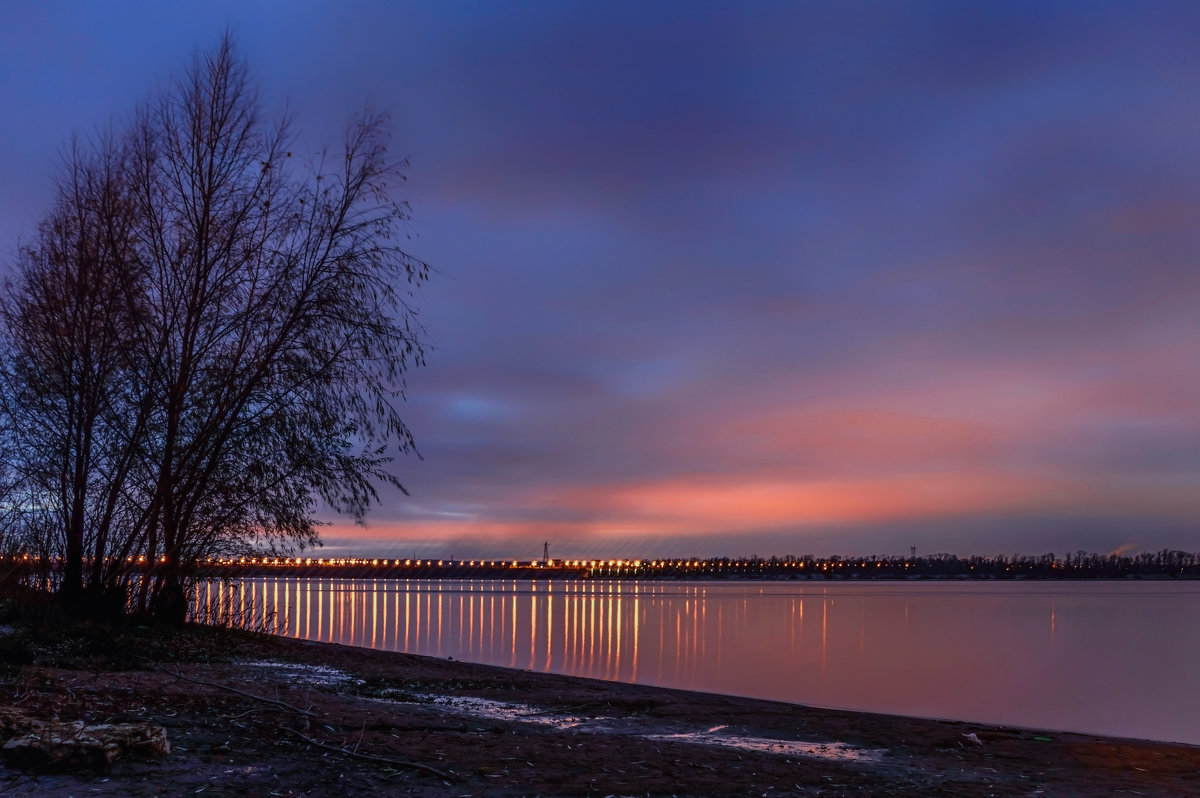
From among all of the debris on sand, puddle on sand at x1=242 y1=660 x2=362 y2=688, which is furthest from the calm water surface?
the debris on sand

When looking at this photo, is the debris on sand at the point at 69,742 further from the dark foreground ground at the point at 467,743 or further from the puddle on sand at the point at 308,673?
the puddle on sand at the point at 308,673

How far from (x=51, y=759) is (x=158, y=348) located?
12772 mm

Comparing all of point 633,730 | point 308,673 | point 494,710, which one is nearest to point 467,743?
point 633,730

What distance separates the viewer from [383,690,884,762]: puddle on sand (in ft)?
43.7

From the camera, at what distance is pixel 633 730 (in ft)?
48.3

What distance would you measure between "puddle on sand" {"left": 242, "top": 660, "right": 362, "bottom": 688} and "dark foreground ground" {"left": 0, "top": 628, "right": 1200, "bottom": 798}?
9 centimetres

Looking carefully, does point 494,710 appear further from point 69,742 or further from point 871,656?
point 871,656

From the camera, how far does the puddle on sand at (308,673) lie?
16484mm

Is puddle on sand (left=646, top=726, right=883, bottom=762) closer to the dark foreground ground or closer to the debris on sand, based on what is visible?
the dark foreground ground

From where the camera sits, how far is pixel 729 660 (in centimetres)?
4231

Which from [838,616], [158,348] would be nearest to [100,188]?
[158,348]

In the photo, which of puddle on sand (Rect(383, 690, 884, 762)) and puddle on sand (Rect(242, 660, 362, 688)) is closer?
puddle on sand (Rect(383, 690, 884, 762))

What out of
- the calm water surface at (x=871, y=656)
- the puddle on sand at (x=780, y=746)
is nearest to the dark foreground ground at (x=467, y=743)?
the puddle on sand at (x=780, y=746)

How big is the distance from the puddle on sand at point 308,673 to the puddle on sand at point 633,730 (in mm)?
1155
